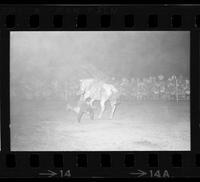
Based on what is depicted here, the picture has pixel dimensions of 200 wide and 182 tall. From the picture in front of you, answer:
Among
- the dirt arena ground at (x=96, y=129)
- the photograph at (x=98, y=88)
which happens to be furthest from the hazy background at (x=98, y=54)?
the dirt arena ground at (x=96, y=129)

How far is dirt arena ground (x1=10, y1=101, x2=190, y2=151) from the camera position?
5488 mm

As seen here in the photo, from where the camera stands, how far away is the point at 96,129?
5.49 metres

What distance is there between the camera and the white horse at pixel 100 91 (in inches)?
216

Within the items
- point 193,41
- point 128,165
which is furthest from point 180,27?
point 128,165

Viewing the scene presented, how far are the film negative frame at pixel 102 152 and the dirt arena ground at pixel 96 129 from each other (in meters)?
0.05

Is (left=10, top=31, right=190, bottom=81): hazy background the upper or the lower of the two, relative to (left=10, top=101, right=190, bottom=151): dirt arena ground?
upper

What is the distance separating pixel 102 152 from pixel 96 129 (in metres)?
0.20

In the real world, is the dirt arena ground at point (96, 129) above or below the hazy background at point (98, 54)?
below

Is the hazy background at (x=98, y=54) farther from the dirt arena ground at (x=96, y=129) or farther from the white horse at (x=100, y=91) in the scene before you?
the dirt arena ground at (x=96, y=129)

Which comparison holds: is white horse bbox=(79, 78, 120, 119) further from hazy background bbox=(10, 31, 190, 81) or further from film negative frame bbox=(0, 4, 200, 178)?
film negative frame bbox=(0, 4, 200, 178)

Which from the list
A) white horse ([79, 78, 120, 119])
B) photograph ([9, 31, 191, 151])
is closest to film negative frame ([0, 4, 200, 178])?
photograph ([9, 31, 191, 151])

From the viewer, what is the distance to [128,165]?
18.1 ft

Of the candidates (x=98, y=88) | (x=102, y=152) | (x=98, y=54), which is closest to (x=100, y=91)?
(x=98, y=88)

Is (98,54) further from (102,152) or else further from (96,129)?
(102,152)
